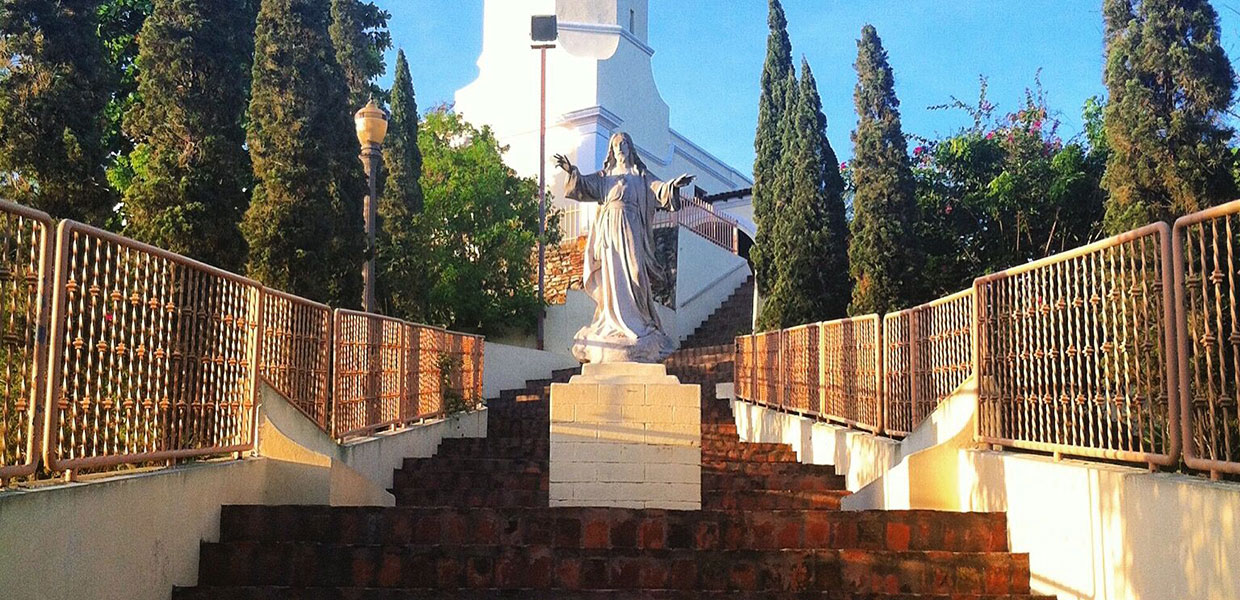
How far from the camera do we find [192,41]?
36.4ft

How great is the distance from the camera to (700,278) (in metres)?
24.8

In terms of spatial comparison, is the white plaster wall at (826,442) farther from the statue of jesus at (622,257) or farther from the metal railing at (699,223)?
the metal railing at (699,223)

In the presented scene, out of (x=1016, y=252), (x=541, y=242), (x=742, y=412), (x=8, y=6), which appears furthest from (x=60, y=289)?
(x=541, y=242)

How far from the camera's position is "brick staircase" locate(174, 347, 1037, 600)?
521cm

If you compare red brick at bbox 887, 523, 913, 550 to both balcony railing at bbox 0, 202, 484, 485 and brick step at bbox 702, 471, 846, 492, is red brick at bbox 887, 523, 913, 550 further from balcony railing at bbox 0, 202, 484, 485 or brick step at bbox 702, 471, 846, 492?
balcony railing at bbox 0, 202, 484, 485

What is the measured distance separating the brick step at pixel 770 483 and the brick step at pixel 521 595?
338cm

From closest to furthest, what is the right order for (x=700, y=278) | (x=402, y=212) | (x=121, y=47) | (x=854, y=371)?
(x=854, y=371)
(x=121, y=47)
(x=402, y=212)
(x=700, y=278)

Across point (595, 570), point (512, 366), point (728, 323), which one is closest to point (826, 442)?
point (595, 570)

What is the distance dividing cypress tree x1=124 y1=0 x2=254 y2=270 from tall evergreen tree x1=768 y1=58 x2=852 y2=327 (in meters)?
9.16

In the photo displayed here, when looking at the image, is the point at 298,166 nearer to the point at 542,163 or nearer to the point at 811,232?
the point at 811,232

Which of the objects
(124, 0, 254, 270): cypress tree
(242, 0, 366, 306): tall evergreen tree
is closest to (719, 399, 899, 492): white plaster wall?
(242, 0, 366, 306): tall evergreen tree

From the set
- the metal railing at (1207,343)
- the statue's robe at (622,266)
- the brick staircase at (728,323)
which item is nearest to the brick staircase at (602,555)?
the metal railing at (1207,343)

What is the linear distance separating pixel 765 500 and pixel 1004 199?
9667 millimetres

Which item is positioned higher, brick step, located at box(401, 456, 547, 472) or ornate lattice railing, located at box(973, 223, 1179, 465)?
ornate lattice railing, located at box(973, 223, 1179, 465)
